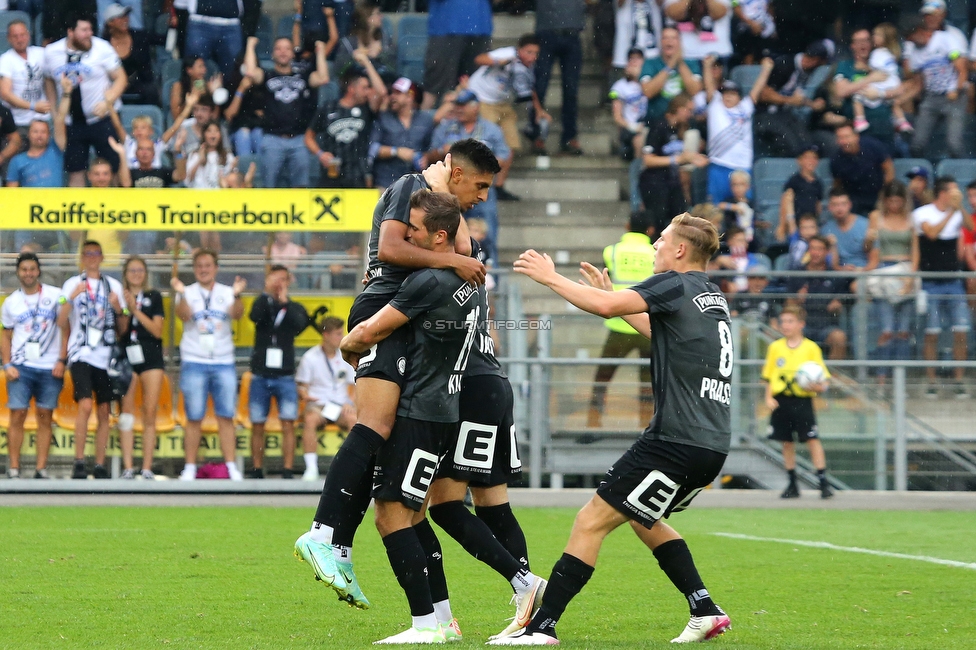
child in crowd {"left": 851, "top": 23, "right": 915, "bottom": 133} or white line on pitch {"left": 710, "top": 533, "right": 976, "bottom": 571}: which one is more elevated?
child in crowd {"left": 851, "top": 23, "right": 915, "bottom": 133}

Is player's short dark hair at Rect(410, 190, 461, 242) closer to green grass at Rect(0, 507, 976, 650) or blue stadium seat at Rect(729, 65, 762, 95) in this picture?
green grass at Rect(0, 507, 976, 650)

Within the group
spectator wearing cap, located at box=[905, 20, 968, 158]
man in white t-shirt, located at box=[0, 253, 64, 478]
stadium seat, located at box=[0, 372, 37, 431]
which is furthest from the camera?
spectator wearing cap, located at box=[905, 20, 968, 158]

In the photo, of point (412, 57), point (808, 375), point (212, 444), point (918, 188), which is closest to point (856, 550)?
point (808, 375)

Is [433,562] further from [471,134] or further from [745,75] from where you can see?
[745,75]

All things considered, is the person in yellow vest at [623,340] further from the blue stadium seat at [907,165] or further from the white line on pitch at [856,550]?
the blue stadium seat at [907,165]

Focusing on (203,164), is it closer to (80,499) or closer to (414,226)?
(80,499)

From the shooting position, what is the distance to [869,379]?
13.2 m

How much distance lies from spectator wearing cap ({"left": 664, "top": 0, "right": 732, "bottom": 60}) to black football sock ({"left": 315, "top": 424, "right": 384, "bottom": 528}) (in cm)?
1256

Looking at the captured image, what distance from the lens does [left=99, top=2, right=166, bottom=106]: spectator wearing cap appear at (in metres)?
16.3

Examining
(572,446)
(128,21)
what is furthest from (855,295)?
(128,21)

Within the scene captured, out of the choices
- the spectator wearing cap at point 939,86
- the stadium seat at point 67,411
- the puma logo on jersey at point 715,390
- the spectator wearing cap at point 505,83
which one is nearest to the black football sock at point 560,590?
the puma logo on jersey at point 715,390

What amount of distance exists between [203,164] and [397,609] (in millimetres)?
9732

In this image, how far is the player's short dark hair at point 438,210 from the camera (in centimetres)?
551

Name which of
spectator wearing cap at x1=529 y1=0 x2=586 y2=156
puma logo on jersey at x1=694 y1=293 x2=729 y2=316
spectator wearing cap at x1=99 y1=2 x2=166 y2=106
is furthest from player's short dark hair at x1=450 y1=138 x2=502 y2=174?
spectator wearing cap at x1=99 y1=2 x2=166 y2=106
